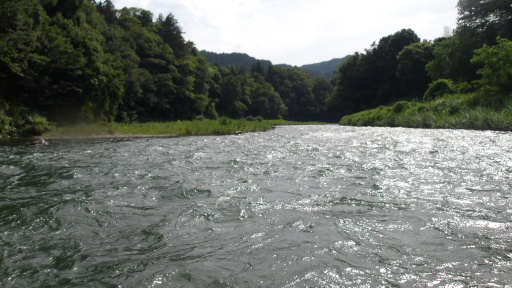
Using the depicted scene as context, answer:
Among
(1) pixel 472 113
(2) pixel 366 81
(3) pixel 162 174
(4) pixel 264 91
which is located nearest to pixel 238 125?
(1) pixel 472 113

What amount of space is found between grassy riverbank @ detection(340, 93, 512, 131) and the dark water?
14.4 meters

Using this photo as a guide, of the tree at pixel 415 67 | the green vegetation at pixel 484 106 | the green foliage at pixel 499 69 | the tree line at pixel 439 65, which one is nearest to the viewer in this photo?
the green vegetation at pixel 484 106

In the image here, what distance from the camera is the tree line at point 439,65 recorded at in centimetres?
2345

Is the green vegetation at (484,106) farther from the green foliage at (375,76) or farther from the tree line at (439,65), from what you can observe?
the green foliage at (375,76)

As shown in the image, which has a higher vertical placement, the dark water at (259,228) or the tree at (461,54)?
the tree at (461,54)

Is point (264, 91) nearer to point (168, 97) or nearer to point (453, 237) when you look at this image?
point (168, 97)

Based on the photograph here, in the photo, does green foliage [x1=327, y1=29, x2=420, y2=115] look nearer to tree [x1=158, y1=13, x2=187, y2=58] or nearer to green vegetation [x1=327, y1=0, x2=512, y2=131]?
green vegetation [x1=327, y1=0, x2=512, y2=131]

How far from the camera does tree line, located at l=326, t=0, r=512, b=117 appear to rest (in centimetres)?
2345

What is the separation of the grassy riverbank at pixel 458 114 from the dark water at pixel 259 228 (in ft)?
47.2

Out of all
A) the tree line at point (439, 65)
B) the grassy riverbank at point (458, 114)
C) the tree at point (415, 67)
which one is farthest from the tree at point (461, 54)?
the tree at point (415, 67)

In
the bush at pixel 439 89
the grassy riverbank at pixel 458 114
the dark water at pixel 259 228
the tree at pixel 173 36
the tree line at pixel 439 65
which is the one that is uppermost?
the tree at pixel 173 36

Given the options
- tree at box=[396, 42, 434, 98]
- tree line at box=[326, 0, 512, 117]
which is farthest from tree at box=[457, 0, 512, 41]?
tree at box=[396, 42, 434, 98]

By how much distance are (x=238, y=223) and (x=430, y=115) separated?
84.3 feet

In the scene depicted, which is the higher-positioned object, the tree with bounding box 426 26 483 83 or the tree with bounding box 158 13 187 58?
the tree with bounding box 158 13 187 58
